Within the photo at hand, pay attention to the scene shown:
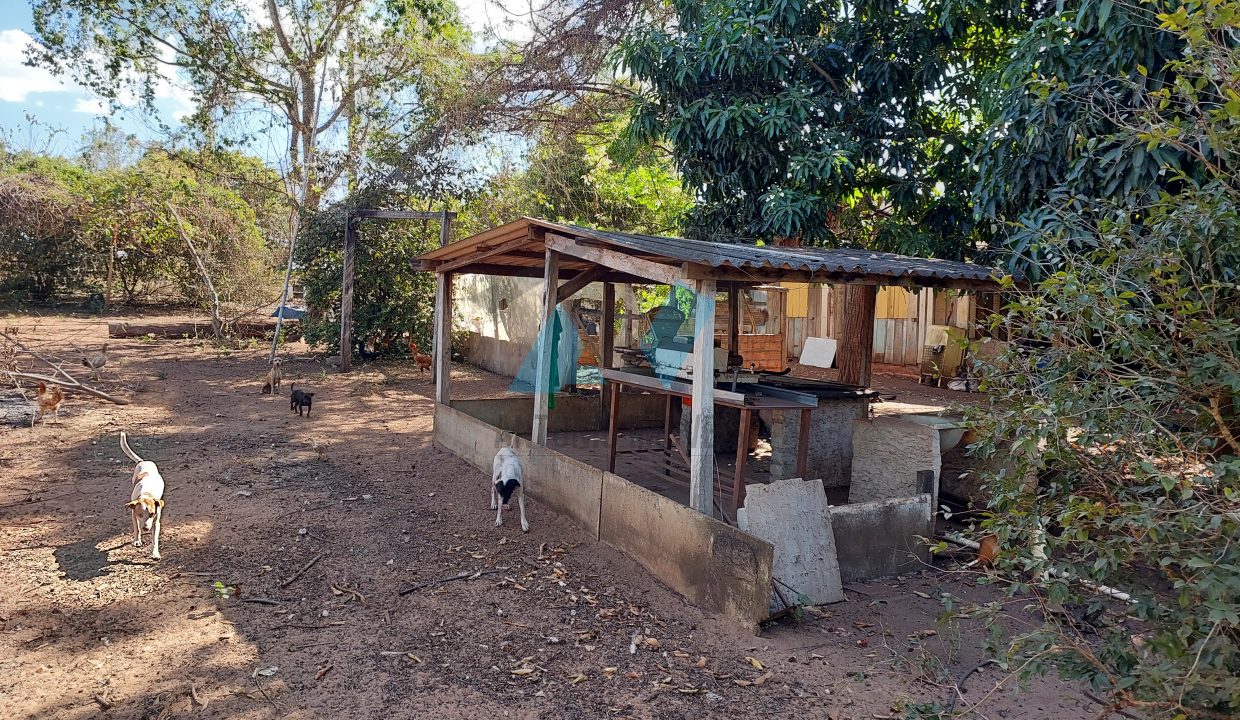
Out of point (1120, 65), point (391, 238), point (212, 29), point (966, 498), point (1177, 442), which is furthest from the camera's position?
point (212, 29)

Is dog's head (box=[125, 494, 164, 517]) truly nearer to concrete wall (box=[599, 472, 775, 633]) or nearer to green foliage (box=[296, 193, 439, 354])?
concrete wall (box=[599, 472, 775, 633])

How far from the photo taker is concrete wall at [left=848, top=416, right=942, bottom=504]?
21.2ft

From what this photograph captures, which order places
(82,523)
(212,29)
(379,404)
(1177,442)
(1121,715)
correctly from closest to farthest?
(1177,442) < (1121,715) < (82,523) < (379,404) < (212,29)

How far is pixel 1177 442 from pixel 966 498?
4976mm

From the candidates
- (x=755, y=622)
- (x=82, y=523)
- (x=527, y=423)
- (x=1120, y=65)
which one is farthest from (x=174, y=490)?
(x=1120, y=65)

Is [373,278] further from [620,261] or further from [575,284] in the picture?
[620,261]

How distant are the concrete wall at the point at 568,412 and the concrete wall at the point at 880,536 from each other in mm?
4953

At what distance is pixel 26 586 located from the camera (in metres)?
5.12

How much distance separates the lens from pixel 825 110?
9883 millimetres

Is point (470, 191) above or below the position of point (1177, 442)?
above

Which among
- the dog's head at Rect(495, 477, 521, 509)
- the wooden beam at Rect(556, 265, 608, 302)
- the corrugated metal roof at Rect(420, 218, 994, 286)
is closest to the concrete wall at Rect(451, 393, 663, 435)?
the wooden beam at Rect(556, 265, 608, 302)

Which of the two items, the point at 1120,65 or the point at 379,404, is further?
the point at 379,404

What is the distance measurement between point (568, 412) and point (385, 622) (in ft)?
18.5

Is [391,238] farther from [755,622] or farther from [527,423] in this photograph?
[755,622]
